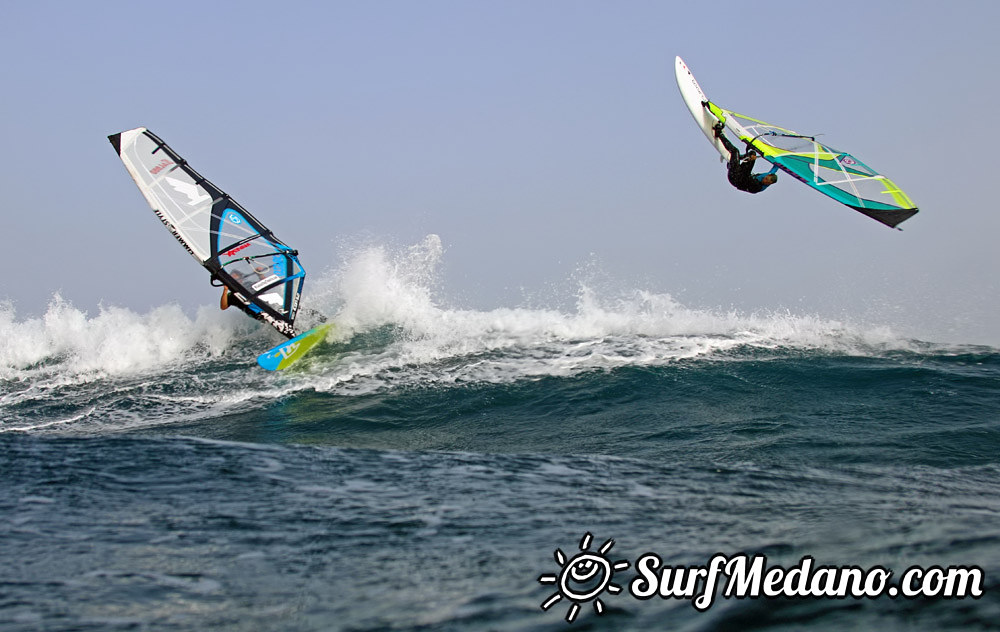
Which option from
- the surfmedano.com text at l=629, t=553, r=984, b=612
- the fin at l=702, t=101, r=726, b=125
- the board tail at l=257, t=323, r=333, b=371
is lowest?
the surfmedano.com text at l=629, t=553, r=984, b=612

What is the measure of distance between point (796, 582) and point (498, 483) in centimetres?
248

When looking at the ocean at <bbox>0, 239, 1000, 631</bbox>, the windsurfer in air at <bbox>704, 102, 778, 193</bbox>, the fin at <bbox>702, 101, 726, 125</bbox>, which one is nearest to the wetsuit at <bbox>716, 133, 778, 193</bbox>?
the windsurfer in air at <bbox>704, 102, 778, 193</bbox>

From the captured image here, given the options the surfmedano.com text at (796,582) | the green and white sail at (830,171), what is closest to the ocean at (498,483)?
the surfmedano.com text at (796,582)

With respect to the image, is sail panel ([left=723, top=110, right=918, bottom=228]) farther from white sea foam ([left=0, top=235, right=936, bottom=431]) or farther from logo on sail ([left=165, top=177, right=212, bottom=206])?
logo on sail ([left=165, top=177, right=212, bottom=206])

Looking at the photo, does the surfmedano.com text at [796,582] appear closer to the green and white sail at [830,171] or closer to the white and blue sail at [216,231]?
the green and white sail at [830,171]

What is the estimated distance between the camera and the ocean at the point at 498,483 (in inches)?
126

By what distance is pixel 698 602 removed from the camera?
307 centimetres

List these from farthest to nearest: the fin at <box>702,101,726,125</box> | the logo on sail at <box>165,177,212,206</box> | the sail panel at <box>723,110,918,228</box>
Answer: the logo on sail at <box>165,177,212,206</box>, the fin at <box>702,101,726,125</box>, the sail panel at <box>723,110,918,228</box>

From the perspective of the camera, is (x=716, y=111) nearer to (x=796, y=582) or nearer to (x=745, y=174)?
(x=745, y=174)

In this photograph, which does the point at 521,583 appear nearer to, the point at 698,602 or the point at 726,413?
the point at 698,602

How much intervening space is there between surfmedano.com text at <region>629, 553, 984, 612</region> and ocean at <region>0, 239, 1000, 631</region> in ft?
0.14

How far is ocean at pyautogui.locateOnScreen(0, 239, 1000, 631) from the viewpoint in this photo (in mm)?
3207

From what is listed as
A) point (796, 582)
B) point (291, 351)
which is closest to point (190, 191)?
point (291, 351)

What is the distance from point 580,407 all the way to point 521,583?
5893 mm
